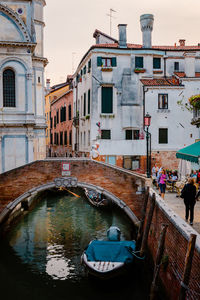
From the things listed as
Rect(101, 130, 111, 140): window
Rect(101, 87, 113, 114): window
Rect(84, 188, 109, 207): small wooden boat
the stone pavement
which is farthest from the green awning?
Rect(101, 87, 113, 114): window

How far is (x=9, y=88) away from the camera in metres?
20.0

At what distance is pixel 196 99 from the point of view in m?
14.2

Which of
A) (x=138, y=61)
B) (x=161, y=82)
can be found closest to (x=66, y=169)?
(x=161, y=82)

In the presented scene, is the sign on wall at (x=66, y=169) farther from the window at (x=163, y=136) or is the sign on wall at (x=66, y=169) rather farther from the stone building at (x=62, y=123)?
the stone building at (x=62, y=123)

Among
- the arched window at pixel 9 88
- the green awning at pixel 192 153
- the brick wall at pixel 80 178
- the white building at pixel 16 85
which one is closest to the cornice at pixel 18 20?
the white building at pixel 16 85

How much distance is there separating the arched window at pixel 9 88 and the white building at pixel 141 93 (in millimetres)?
5901

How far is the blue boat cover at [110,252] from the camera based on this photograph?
1127 cm

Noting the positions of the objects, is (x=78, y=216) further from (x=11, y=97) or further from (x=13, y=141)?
(x=11, y=97)

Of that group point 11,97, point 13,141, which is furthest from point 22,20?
point 13,141

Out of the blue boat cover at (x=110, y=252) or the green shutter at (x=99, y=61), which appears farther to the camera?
the green shutter at (x=99, y=61)

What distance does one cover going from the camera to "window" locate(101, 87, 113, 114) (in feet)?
81.1

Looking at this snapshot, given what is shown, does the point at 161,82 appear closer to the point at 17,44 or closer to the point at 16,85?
the point at 16,85

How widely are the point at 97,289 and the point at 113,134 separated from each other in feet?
48.4

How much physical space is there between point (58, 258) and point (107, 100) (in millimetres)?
13419
